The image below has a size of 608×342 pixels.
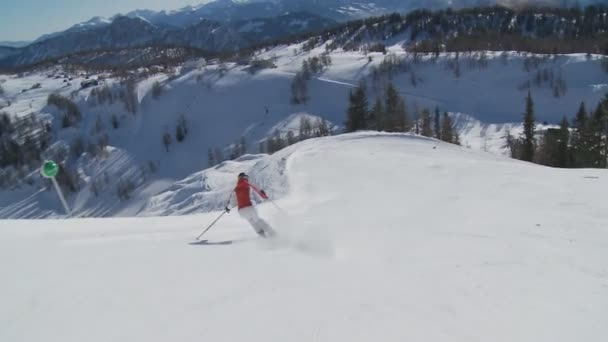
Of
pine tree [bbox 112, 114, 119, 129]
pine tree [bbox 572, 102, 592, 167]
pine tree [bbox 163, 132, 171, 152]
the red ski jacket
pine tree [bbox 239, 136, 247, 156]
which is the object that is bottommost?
pine tree [bbox 239, 136, 247, 156]

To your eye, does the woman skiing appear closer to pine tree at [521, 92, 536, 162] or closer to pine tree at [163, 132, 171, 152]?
pine tree at [521, 92, 536, 162]

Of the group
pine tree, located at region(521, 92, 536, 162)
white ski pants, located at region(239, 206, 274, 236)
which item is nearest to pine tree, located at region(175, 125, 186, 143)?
pine tree, located at region(521, 92, 536, 162)

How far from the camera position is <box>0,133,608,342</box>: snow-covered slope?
5.26 metres

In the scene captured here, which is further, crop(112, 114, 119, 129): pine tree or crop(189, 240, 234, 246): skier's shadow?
crop(112, 114, 119, 129): pine tree

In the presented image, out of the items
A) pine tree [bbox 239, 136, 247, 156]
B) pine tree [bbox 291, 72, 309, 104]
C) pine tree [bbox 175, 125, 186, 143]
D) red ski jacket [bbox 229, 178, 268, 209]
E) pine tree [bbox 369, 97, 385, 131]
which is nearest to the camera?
red ski jacket [bbox 229, 178, 268, 209]

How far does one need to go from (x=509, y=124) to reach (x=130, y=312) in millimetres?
110498

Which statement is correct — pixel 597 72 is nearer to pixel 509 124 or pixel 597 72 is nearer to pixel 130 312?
pixel 509 124

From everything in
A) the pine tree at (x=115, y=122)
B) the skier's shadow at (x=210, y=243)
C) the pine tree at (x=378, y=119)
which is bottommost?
the pine tree at (x=115, y=122)

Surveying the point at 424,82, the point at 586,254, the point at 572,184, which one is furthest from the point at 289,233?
the point at 424,82

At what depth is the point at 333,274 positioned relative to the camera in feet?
23.7

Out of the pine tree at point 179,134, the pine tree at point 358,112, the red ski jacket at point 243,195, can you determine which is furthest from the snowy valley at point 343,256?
the pine tree at point 179,134

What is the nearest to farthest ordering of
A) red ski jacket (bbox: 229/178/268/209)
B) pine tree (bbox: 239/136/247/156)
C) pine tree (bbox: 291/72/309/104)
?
red ski jacket (bbox: 229/178/268/209) → pine tree (bbox: 239/136/247/156) → pine tree (bbox: 291/72/309/104)

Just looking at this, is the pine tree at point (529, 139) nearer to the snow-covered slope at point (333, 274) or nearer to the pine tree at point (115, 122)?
the snow-covered slope at point (333, 274)

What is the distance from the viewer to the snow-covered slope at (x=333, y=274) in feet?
17.3
